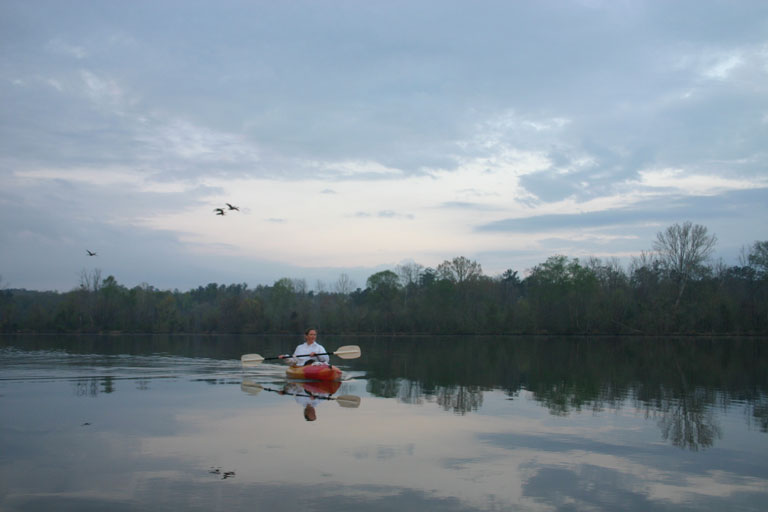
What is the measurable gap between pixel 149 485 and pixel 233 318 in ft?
242

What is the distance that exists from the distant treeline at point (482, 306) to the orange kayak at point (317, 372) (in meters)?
50.8

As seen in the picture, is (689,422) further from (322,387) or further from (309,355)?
(309,355)

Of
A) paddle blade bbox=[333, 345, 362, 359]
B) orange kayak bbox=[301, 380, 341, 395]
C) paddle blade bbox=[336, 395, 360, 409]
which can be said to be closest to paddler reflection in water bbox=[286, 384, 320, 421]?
orange kayak bbox=[301, 380, 341, 395]

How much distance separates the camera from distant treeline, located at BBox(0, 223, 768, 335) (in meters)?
60.2

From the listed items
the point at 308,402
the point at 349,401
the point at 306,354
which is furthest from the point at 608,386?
the point at 306,354

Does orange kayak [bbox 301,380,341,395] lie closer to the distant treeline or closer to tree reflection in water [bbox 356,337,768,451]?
tree reflection in water [bbox 356,337,768,451]

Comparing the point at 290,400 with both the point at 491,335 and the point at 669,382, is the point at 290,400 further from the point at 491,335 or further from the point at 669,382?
the point at 491,335

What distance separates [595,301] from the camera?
211 ft

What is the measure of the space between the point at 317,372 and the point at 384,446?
28.9 feet

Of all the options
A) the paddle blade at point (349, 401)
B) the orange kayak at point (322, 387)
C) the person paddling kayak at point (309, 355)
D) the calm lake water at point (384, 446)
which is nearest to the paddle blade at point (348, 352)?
the person paddling kayak at point (309, 355)

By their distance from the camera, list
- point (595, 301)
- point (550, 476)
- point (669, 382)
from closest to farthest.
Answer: point (550, 476), point (669, 382), point (595, 301)

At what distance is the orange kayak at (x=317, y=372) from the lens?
1769cm

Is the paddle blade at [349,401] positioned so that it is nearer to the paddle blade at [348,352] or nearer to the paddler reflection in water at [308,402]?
the paddler reflection in water at [308,402]

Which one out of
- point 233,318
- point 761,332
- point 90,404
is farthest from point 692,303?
point 90,404
